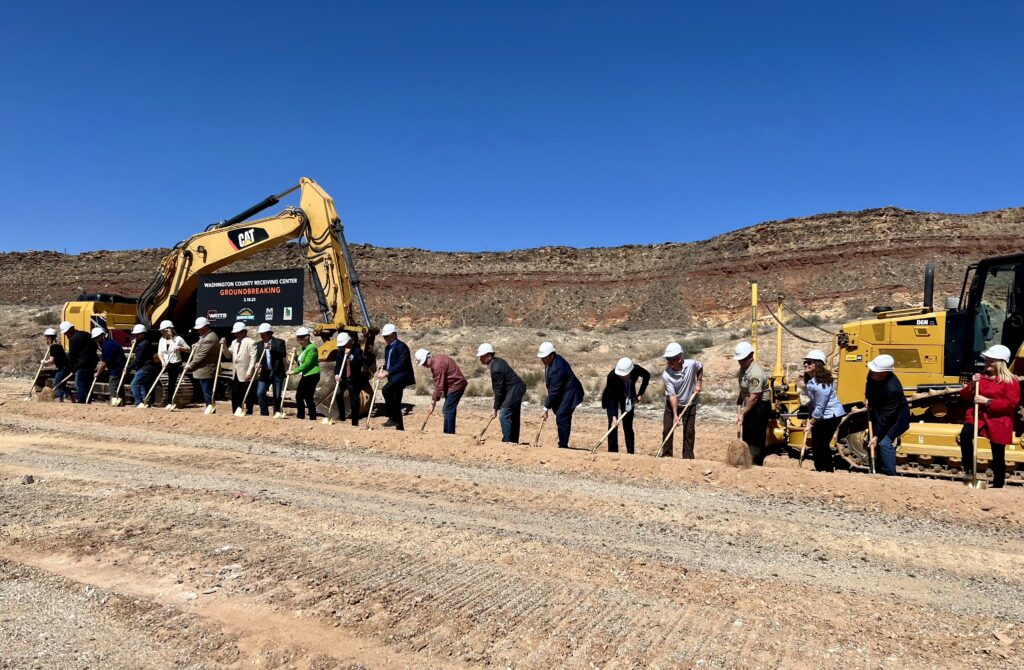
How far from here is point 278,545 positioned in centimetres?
521

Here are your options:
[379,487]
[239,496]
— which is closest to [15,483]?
[239,496]

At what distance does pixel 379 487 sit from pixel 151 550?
8.04ft

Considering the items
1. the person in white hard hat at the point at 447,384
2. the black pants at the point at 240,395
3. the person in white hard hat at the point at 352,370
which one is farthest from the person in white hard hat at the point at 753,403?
the black pants at the point at 240,395

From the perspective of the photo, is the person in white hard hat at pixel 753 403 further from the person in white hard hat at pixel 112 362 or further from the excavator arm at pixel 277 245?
the person in white hard hat at pixel 112 362

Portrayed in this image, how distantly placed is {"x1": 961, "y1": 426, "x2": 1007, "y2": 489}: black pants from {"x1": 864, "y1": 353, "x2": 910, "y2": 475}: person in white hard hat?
0.60m

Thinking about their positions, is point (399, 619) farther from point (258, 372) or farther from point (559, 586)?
point (258, 372)

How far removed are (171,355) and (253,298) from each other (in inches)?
94.1

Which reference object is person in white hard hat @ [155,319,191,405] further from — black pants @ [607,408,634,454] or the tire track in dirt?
black pants @ [607,408,634,454]

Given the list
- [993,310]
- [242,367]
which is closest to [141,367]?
[242,367]

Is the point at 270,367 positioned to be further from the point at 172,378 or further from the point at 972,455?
the point at 972,455

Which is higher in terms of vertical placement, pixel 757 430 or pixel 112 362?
pixel 112 362

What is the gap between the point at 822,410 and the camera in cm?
838

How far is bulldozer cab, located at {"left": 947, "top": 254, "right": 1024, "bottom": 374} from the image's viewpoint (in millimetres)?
8523

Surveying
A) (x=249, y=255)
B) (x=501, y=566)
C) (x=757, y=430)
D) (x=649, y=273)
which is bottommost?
(x=501, y=566)
